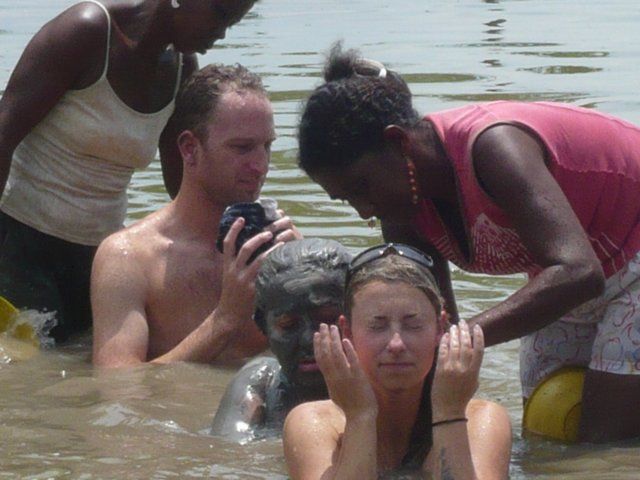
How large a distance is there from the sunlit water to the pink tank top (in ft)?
2.03

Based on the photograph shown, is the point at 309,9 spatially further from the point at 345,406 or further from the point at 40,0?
the point at 345,406

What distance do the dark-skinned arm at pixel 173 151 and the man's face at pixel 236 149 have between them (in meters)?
0.56

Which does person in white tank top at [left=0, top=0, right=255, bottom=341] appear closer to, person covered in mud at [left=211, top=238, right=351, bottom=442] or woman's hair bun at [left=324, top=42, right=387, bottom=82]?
woman's hair bun at [left=324, top=42, right=387, bottom=82]

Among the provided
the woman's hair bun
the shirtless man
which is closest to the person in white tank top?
the shirtless man

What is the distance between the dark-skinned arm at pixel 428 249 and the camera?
555cm

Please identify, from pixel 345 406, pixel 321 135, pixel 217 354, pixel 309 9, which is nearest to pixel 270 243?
pixel 217 354

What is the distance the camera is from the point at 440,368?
4.51 metres

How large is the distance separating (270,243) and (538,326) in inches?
54.1

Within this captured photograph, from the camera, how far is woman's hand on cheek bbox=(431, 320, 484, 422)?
451 cm

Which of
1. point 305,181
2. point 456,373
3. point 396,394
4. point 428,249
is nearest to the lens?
point 456,373

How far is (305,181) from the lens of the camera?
1015 centimetres

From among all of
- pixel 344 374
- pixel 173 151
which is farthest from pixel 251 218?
pixel 344 374

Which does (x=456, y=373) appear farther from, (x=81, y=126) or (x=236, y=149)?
(x=81, y=126)

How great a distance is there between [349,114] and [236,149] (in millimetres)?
1331
